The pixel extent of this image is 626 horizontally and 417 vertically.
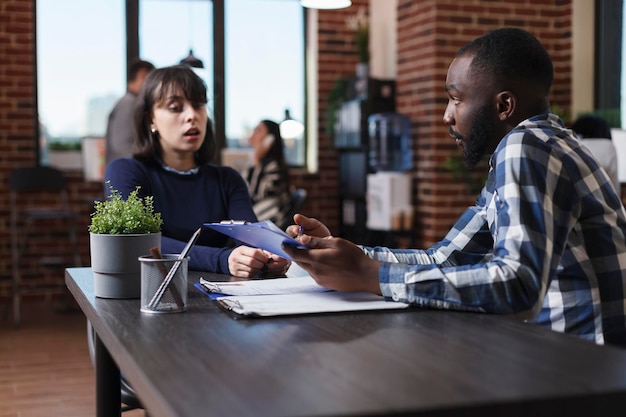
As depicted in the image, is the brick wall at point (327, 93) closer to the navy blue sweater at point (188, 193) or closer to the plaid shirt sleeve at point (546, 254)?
the navy blue sweater at point (188, 193)

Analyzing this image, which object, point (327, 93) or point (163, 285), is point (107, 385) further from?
point (327, 93)

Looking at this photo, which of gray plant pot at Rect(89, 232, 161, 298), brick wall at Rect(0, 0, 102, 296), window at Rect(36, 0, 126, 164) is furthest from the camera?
window at Rect(36, 0, 126, 164)

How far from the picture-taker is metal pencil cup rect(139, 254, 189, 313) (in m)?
1.45

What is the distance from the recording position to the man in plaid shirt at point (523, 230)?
1369 millimetres

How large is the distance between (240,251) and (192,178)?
680 millimetres

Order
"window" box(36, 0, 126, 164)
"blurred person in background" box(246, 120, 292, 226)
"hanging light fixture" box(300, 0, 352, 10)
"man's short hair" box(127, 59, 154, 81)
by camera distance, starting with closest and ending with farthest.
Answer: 1. "hanging light fixture" box(300, 0, 352, 10)
2. "man's short hair" box(127, 59, 154, 81)
3. "blurred person in background" box(246, 120, 292, 226)
4. "window" box(36, 0, 126, 164)

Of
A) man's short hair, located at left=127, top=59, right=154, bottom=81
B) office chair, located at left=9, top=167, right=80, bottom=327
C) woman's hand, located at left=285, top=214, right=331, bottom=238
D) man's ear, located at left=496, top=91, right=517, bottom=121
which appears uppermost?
man's short hair, located at left=127, top=59, right=154, bottom=81

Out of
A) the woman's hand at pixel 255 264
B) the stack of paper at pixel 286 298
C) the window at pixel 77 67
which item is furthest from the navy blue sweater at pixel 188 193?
the window at pixel 77 67

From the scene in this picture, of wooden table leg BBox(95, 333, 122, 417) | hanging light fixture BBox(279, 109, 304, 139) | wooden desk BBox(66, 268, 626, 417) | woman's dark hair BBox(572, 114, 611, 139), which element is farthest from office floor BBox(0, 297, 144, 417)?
woman's dark hair BBox(572, 114, 611, 139)

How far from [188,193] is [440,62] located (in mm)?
3100

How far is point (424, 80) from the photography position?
5465 mm

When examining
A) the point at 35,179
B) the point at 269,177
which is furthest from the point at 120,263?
the point at 35,179

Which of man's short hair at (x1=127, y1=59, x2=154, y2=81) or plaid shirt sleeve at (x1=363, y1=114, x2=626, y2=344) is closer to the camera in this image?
plaid shirt sleeve at (x1=363, y1=114, x2=626, y2=344)

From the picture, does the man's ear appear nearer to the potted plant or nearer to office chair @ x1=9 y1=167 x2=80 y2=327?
the potted plant
